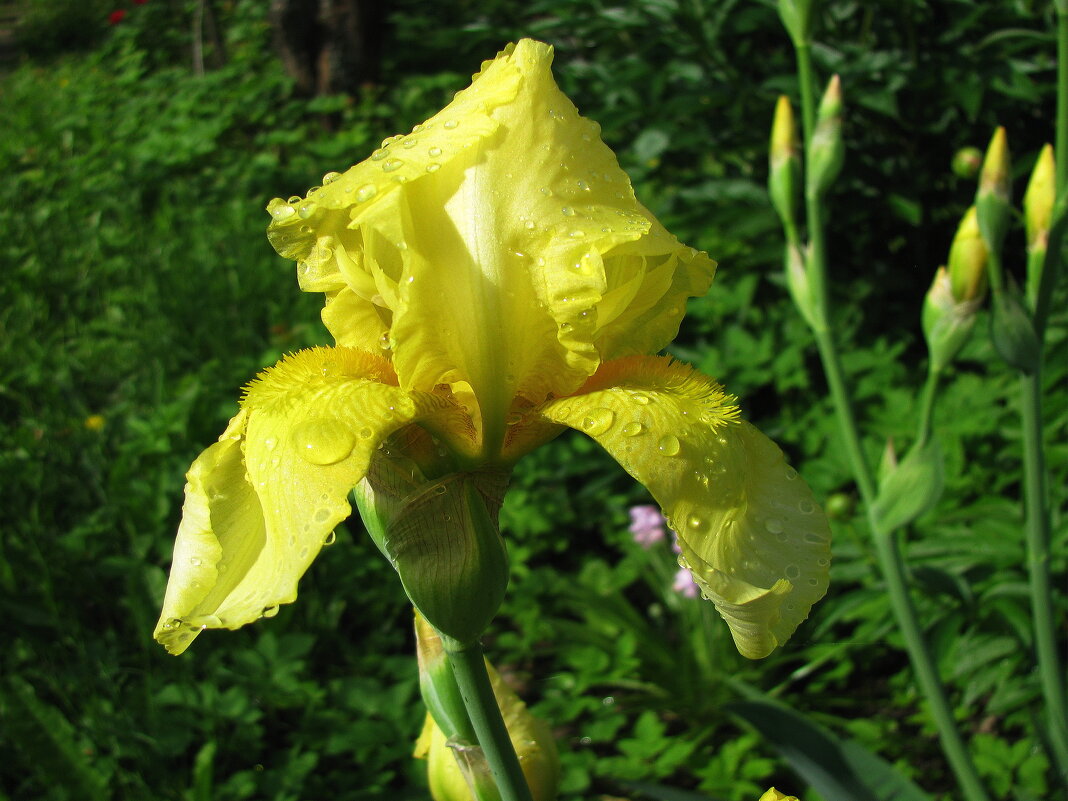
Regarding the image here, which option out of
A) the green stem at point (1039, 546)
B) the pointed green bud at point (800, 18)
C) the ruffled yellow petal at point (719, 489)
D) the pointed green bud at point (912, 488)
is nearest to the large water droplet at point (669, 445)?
the ruffled yellow petal at point (719, 489)

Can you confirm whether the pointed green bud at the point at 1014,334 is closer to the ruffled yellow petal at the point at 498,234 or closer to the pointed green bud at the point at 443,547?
the ruffled yellow petal at the point at 498,234

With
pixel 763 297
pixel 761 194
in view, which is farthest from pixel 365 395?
pixel 763 297

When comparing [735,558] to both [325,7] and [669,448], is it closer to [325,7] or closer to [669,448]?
[669,448]

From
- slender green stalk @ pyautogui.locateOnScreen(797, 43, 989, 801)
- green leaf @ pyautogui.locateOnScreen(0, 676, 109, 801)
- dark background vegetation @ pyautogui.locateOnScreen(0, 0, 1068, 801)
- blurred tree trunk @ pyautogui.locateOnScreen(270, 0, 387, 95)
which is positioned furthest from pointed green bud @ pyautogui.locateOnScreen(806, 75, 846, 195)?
blurred tree trunk @ pyautogui.locateOnScreen(270, 0, 387, 95)

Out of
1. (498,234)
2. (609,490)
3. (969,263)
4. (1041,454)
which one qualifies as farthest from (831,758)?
(609,490)

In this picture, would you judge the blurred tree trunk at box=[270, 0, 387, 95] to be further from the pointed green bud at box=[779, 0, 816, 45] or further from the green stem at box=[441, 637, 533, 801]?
the green stem at box=[441, 637, 533, 801]
